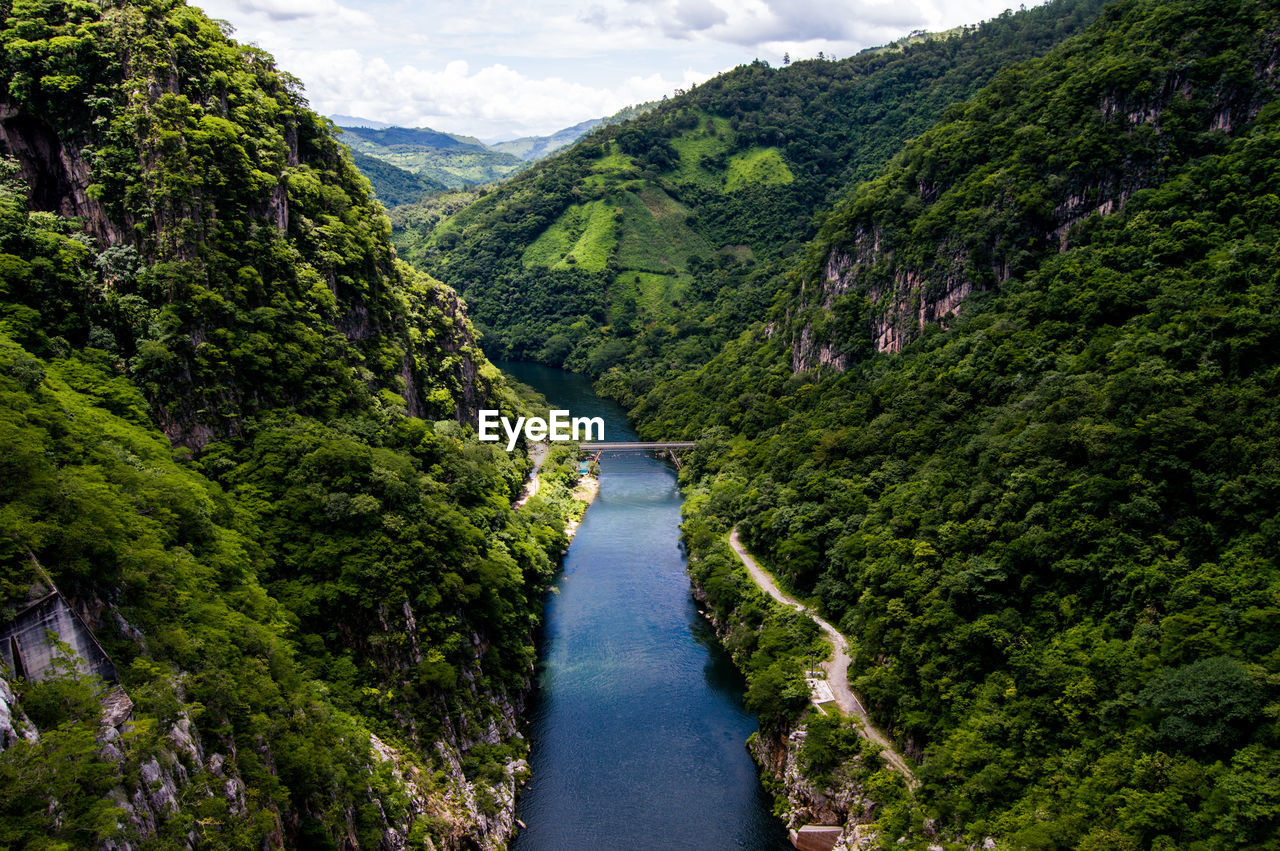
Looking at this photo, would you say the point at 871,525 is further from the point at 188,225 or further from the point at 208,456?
the point at 188,225

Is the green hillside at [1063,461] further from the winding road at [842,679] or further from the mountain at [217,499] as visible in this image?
the mountain at [217,499]

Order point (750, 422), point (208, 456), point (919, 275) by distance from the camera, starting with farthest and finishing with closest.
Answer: point (750, 422), point (919, 275), point (208, 456)

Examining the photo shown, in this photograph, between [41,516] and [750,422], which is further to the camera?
[750,422]

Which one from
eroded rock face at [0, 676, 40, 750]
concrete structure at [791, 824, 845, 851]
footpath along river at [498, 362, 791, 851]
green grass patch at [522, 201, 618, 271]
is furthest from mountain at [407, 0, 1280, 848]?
green grass patch at [522, 201, 618, 271]

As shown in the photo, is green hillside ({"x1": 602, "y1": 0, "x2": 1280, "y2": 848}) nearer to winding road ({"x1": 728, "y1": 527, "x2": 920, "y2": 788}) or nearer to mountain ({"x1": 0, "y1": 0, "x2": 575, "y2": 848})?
winding road ({"x1": 728, "y1": 527, "x2": 920, "y2": 788})

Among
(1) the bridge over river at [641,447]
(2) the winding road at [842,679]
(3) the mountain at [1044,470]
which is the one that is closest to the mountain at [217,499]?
(2) the winding road at [842,679]

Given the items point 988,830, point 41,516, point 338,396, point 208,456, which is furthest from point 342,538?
point 988,830

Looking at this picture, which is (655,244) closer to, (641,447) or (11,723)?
(641,447)

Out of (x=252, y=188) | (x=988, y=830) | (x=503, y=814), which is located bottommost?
(x=503, y=814)
